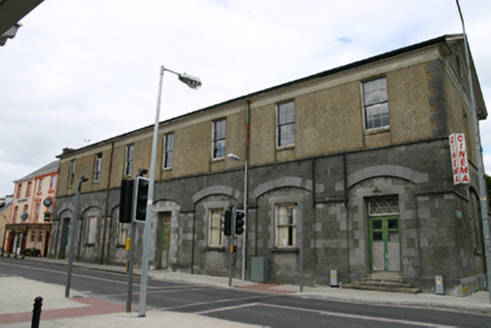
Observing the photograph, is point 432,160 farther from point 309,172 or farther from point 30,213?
point 30,213

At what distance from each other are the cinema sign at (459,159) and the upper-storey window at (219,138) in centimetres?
1157

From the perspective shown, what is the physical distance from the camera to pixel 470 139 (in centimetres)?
1889

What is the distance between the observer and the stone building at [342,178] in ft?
45.9

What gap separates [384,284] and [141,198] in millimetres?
9525

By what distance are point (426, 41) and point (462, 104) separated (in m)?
4.88

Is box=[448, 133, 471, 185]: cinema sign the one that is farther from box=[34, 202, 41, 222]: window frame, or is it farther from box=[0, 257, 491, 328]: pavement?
box=[34, 202, 41, 222]: window frame

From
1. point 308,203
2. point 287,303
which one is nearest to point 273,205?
point 308,203

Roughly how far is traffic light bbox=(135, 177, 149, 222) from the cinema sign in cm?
1029

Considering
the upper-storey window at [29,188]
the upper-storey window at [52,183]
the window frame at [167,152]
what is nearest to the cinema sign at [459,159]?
the window frame at [167,152]

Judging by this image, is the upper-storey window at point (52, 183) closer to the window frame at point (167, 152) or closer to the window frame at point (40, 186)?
the window frame at point (40, 186)

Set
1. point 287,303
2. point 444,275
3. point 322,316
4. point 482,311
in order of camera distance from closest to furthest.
→ point 322,316 < point 482,311 < point 287,303 < point 444,275

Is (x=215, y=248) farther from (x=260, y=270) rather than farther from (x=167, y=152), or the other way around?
(x=167, y=152)

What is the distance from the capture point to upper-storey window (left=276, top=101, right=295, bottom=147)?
739 inches

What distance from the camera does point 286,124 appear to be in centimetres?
1894
